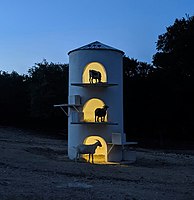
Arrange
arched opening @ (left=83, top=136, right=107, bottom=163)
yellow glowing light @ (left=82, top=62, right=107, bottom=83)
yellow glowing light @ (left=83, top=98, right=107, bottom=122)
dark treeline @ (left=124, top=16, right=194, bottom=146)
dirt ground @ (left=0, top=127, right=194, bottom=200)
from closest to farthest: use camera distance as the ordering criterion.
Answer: dirt ground @ (left=0, top=127, right=194, bottom=200), arched opening @ (left=83, top=136, right=107, bottom=163), yellow glowing light @ (left=82, top=62, right=107, bottom=83), yellow glowing light @ (left=83, top=98, right=107, bottom=122), dark treeline @ (left=124, top=16, right=194, bottom=146)

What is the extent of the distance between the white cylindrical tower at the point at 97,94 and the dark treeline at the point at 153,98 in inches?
762

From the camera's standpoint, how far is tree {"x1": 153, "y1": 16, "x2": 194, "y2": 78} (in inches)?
1645

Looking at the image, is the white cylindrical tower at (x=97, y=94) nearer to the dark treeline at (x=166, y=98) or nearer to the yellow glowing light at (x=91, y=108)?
the yellow glowing light at (x=91, y=108)

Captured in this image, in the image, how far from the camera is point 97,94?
2034 centimetres

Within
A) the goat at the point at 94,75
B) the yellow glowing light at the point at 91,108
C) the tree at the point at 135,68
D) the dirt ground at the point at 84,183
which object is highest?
the tree at the point at 135,68

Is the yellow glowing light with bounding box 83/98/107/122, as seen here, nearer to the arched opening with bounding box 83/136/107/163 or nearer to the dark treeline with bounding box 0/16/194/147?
the arched opening with bounding box 83/136/107/163

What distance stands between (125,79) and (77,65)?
73.1 feet

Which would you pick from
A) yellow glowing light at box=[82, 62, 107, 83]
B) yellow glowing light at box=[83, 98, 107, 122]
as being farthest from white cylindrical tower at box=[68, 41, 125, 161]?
yellow glowing light at box=[83, 98, 107, 122]

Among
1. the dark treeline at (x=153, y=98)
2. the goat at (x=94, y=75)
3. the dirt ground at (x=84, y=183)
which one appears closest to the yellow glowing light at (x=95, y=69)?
the goat at (x=94, y=75)

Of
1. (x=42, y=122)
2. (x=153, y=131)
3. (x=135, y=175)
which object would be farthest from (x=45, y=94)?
(x=135, y=175)

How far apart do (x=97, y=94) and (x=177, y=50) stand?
80.1 ft

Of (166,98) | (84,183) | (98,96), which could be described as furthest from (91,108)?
(166,98)

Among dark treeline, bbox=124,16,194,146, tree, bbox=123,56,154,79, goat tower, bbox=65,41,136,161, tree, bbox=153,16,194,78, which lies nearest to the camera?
goat tower, bbox=65,41,136,161

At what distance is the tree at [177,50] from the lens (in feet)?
137
